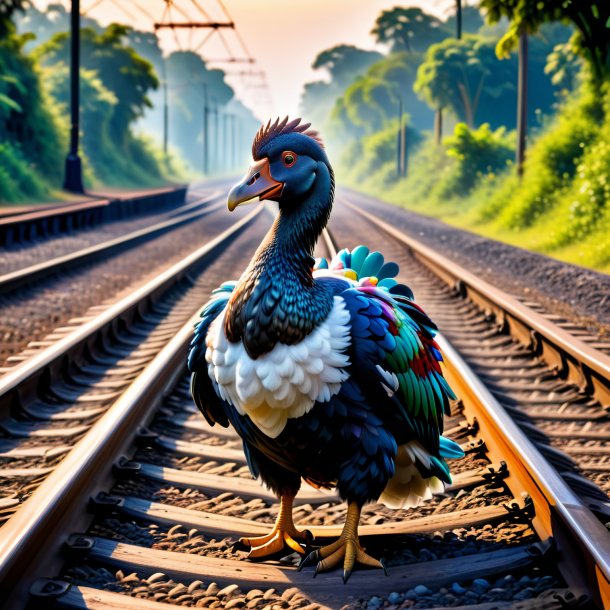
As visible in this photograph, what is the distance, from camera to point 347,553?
3100mm

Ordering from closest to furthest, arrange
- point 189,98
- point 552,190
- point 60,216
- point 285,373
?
1. point 285,373
2. point 60,216
3. point 552,190
4. point 189,98

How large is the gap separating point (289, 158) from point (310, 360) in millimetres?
644

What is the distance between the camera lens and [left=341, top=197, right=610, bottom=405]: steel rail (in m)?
5.63

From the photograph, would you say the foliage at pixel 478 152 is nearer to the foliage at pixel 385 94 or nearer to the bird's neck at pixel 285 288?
the bird's neck at pixel 285 288

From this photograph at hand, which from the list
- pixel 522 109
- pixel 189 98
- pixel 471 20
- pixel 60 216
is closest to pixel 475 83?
pixel 522 109

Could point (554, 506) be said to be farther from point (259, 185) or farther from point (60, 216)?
point (60, 216)

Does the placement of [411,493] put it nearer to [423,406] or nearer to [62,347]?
[423,406]

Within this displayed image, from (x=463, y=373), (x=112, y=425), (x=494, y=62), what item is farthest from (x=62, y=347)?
(x=494, y=62)

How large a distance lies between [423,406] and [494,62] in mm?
41142

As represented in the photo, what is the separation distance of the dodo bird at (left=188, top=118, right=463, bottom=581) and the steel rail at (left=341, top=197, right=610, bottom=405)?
2.74 metres

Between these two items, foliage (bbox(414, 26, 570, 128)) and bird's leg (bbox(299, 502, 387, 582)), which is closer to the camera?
A: bird's leg (bbox(299, 502, 387, 582))

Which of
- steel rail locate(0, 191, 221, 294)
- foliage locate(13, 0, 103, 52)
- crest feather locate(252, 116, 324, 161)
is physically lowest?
steel rail locate(0, 191, 221, 294)

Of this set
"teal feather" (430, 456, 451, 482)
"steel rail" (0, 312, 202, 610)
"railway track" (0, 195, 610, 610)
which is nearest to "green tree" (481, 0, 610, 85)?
"railway track" (0, 195, 610, 610)

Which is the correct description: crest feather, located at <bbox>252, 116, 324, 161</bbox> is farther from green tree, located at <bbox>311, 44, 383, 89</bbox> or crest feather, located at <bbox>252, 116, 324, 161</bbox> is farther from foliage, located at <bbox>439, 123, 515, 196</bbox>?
green tree, located at <bbox>311, 44, 383, 89</bbox>
